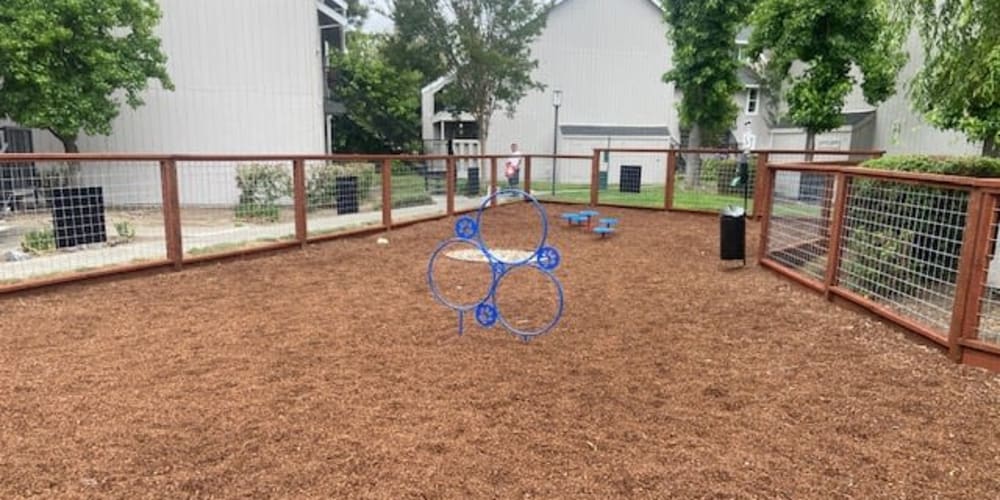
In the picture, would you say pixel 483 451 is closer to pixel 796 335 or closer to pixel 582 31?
pixel 796 335

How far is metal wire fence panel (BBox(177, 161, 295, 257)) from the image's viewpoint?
7.70 meters

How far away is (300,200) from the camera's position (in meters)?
7.53

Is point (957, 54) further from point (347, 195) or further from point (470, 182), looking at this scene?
point (470, 182)

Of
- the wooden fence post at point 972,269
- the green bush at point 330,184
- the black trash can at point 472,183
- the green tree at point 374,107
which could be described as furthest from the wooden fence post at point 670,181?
the green tree at point 374,107

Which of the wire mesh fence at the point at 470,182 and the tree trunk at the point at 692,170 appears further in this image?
the tree trunk at the point at 692,170

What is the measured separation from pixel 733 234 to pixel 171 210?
586 centimetres

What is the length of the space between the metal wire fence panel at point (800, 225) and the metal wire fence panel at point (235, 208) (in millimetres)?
5886

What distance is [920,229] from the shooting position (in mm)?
4762

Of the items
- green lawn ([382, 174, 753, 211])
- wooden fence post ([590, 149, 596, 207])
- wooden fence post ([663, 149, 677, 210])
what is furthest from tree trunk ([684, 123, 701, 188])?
wooden fence post ([590, 149, 596, 207])

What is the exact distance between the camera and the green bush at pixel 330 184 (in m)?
8.70

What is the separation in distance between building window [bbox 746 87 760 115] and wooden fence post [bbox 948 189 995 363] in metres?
23.6

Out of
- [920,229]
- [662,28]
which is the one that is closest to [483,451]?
[920,229]

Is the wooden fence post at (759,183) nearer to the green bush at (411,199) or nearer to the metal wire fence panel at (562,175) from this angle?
the metal wire fence panel at (562,175)

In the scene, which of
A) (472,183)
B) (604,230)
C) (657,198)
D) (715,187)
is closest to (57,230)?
(604,230)
